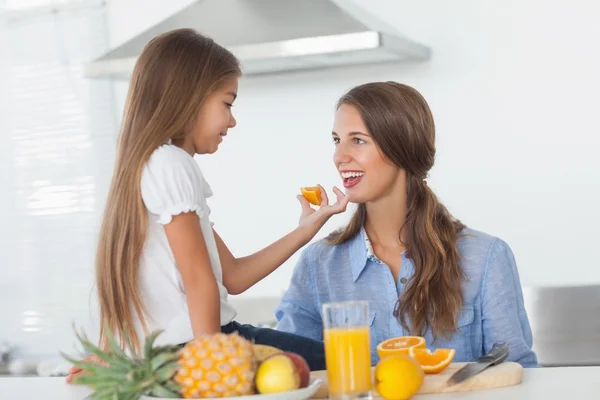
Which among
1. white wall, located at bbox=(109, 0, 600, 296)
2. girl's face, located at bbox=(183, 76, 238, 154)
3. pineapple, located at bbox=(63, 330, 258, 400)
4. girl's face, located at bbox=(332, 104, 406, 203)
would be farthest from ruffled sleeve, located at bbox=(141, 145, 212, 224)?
white wall, located at bbox=(109, 0, 600, 296)

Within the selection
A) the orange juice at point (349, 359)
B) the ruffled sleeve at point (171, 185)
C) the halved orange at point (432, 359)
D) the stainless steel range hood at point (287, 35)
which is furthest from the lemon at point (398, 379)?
the stainless steel range hood at point (287, 35)

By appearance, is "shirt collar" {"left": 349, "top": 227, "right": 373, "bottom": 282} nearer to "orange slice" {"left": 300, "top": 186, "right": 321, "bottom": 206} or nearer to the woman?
the woman

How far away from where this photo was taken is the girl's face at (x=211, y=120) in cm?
167

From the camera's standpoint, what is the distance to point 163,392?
4.21ft


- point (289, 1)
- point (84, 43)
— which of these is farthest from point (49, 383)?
point (84, 43)

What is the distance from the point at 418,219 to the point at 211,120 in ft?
2.47

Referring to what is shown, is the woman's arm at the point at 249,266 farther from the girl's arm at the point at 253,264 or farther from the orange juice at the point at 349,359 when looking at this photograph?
the orange juice at the point at 349,359

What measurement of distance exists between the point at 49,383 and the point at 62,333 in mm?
2158

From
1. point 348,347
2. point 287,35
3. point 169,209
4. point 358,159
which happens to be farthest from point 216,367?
point 287,35

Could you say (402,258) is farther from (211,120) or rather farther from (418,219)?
(211,120)

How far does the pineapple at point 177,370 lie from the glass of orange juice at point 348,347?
0.41ft

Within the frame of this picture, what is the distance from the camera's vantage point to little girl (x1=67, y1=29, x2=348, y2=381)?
147 centimetres

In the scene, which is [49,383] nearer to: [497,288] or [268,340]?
[268,340]

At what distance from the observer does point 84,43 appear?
12.7 feet
